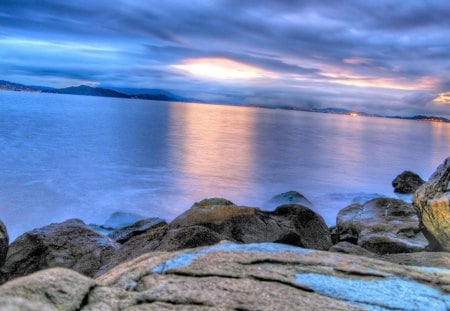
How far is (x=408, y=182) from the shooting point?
28.4m

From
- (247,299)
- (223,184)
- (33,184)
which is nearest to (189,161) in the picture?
(223,184)

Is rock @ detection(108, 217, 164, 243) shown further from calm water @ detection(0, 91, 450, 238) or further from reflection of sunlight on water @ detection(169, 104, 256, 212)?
reflection of sunlight on water @ detection(169, 104, 256, 212)

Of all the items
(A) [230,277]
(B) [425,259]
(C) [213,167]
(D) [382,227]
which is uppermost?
(A) [230,277]

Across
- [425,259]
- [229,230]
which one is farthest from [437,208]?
[229,230]

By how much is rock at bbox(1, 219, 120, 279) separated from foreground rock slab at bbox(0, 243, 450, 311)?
4.81 m

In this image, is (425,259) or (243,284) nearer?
(243,284)

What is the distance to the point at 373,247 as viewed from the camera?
432 inches

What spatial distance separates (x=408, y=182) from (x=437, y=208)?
68.5ft

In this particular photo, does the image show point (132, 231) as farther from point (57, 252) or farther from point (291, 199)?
point (291, 199)

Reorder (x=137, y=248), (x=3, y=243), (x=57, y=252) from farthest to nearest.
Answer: (x=57, y=252) < (x=3, y=243) < (x=137, y=248)

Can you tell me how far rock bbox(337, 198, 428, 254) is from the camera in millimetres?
10781

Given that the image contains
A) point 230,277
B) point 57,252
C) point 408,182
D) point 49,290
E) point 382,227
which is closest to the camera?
point 49,290

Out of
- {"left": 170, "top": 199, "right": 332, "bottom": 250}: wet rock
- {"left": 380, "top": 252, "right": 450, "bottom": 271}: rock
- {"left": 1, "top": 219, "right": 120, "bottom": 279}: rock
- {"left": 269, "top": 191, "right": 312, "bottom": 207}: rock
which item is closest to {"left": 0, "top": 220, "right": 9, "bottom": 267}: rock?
{"left": 1, "top": 219, "right": 120, "bottom": 279}: rock

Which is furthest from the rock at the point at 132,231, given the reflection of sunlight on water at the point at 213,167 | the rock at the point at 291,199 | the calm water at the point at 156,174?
the reflection of sunlight on water at the point at 213,167
